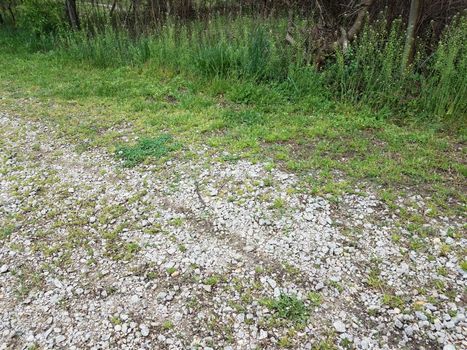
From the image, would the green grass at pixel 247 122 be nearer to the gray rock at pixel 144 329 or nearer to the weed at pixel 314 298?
the weed at pixel 314 298

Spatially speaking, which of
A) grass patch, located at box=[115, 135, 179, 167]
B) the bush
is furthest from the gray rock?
the bush

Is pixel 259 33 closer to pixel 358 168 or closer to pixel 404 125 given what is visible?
pixel 404 125

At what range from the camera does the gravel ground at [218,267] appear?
2496 millimetres

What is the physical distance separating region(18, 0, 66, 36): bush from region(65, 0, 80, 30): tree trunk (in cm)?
25

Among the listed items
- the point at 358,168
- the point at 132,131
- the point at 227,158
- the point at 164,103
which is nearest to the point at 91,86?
the point at 164,103

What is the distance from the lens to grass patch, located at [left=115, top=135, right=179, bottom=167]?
14.8ft

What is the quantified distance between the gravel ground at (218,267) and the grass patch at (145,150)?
33cm

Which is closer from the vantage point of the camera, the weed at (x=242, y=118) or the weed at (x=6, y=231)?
the weed at (x=6, y=231)

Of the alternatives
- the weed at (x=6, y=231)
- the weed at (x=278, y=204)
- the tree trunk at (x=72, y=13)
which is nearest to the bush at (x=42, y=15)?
the tree trunk at (x=72, y=13)

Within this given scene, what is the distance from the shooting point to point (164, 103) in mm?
5977

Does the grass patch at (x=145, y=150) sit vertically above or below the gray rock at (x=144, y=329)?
above

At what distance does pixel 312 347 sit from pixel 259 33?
5506 millimetres

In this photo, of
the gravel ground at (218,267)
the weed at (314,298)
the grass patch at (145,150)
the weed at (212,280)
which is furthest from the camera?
the grass patch at (145,150)

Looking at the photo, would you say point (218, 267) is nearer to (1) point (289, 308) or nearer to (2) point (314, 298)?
(1) point (289, 308)
